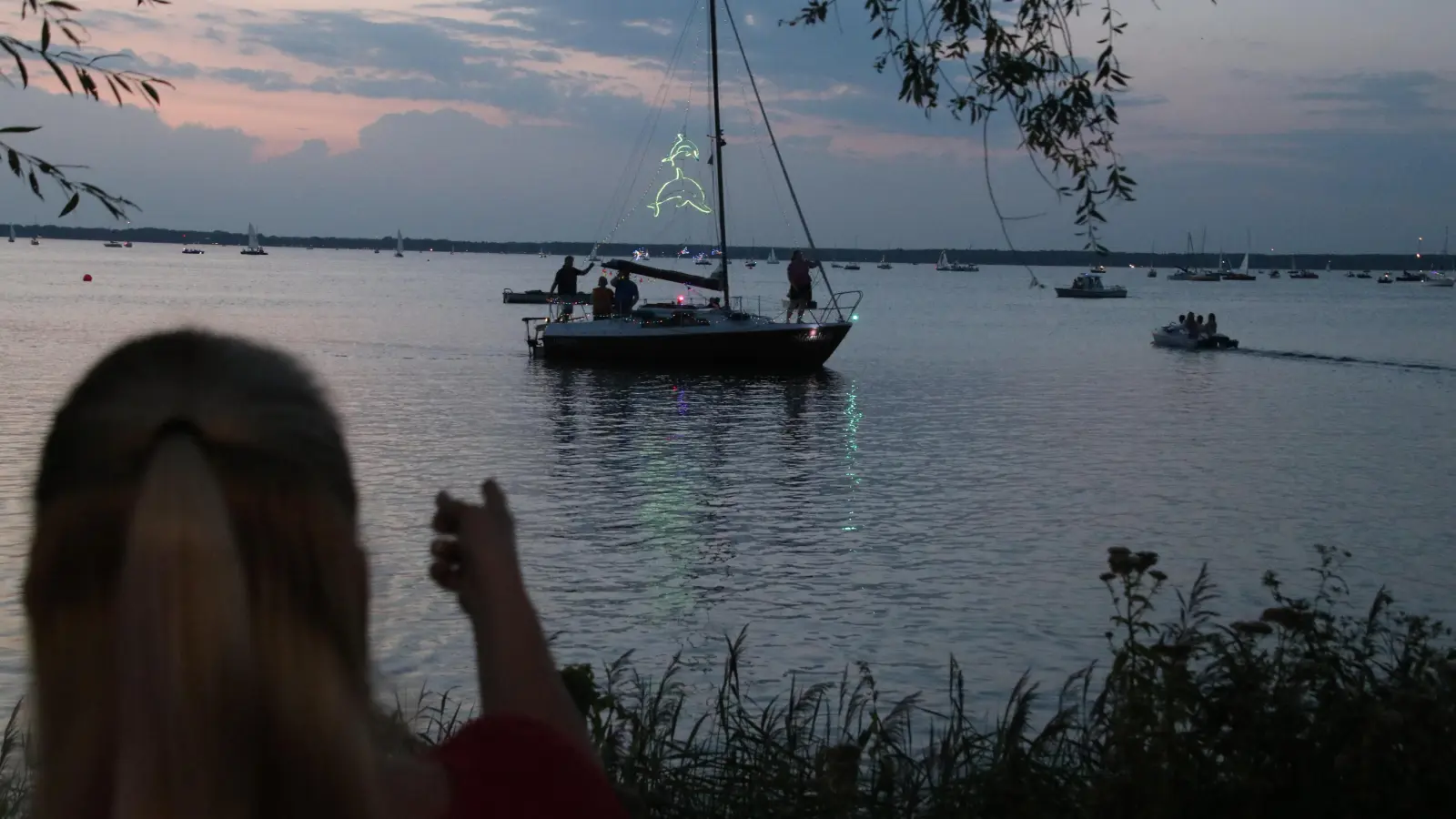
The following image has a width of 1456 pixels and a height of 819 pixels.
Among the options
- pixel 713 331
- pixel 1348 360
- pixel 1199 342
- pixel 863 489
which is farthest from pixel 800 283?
pixel 1348 360

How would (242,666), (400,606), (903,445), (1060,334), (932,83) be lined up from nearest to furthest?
1. (242,666)
2. (932,83)
3. (400,606)
4. (903,445)
5. (1060,334)

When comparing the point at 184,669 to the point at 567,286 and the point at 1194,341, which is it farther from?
the point at 1194,341

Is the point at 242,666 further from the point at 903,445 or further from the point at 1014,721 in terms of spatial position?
the point at 903,445

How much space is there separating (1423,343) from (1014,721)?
75004 mm

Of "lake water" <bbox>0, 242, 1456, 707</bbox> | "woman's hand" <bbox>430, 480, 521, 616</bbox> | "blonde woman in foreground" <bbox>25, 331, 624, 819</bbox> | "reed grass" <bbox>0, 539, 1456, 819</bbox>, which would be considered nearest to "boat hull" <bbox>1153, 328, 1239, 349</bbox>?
"lake water" <bbox>0, 242, 1456, 707</bbox>

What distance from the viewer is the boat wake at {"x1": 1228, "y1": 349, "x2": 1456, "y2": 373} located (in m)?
55.3

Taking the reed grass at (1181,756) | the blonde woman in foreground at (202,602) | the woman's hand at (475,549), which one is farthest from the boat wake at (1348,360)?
the blonde woman in foreground at (202,602)

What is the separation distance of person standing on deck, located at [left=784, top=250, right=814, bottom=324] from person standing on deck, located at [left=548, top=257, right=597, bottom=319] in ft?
20.7

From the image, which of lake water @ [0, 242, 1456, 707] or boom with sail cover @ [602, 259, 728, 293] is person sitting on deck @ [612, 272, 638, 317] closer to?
boom with sail cover @ [602, 259, 728, 293]

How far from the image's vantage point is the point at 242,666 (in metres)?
1.18

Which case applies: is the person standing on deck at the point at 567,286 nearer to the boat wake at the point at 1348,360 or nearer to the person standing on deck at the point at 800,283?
the person standing on deck at the point at 800,283

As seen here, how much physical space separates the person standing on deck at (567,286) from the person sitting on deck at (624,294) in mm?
1209

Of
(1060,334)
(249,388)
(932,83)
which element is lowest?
(1060,334)

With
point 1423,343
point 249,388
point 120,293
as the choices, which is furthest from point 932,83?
point 120,293
